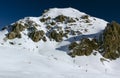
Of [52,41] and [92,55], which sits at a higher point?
[52,41]

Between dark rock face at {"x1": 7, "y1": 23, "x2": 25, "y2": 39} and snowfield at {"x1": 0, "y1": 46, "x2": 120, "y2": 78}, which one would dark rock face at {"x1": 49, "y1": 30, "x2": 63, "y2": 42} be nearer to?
dark rock face at {"x1": 7, "y1": 23, "x2": 25, "y2": 39}

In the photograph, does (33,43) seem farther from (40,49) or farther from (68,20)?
(68,20)

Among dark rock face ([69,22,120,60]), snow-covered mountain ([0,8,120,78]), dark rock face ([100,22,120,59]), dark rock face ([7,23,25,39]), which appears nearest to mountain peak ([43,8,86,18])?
snow-covered mountain ([0,8,120,78])

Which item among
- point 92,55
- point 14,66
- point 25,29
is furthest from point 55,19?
point 14,66

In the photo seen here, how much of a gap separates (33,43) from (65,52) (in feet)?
28.4

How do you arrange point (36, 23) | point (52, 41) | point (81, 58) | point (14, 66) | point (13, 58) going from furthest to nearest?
point (36, 23)
point (52, 41)
point (81, 58)
point (13, 58)
point (14, 66)

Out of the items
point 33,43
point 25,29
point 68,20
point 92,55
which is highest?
point 68,20

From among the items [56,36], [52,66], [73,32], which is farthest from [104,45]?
[52,66]

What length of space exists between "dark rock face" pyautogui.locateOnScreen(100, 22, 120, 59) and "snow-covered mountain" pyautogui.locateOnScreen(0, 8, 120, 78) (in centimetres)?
173

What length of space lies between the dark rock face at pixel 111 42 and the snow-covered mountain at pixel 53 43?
1.73 metres

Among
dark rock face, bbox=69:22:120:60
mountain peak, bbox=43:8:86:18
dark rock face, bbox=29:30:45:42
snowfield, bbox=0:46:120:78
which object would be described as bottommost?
snowfield, bbox=0:46:120:78

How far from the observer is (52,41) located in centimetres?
5800

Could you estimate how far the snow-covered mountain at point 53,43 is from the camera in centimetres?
3769

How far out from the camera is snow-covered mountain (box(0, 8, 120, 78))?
37.7 meters
